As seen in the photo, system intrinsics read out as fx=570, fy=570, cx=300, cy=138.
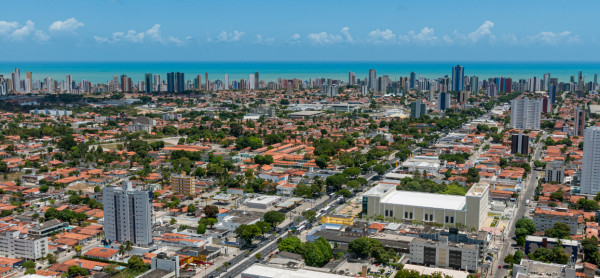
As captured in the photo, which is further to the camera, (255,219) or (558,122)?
(558,122)

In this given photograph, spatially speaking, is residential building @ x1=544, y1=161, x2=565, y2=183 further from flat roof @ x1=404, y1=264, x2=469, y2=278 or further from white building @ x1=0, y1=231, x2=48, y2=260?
white building @ x1=0, y1=231, x2=48, y2=260

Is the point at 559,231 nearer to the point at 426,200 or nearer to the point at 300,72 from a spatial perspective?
the point at 426,200

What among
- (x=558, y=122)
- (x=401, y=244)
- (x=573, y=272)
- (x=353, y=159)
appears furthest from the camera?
(x=558, y=122)

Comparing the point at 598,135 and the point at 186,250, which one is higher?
the point at 598,135

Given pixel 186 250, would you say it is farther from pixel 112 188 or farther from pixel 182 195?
pixel 182 195

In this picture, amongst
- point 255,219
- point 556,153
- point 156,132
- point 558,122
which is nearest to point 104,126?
point 156,132

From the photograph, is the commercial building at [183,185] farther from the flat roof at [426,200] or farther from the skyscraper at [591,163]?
the skyscraper at [591,163]

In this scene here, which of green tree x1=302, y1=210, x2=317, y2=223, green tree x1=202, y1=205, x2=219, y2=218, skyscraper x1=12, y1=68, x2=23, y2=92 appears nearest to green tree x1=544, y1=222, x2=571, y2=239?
green tree x1=302, y1=210, x2=317, y2=223
